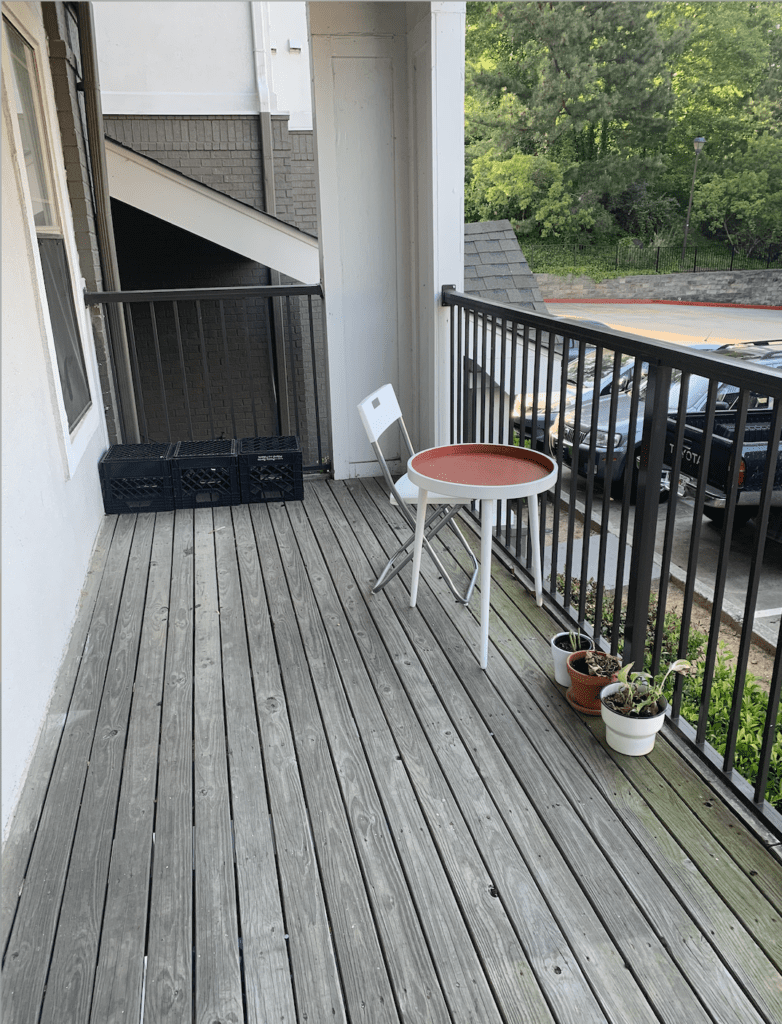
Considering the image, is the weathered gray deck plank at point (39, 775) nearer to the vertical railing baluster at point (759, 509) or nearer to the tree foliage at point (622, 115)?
the vertical railing baluster at point (759, 509)

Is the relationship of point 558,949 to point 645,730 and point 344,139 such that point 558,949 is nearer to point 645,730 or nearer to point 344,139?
point 645,730

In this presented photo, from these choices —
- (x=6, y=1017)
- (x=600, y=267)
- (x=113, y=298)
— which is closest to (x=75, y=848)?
(x=6, y=1017)

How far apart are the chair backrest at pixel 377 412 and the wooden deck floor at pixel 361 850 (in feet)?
2.51

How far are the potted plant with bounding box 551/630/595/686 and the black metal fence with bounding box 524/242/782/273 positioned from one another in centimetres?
2666

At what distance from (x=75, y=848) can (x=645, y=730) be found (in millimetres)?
1518

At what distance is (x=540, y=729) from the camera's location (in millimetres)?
2301

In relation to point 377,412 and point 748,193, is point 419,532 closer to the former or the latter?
point 377,412

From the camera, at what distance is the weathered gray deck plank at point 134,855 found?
1.51 m

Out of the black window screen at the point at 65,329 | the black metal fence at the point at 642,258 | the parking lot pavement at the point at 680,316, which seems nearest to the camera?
the black window screen at the point at 65,329

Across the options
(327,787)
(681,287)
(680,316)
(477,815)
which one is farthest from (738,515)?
(681,287)

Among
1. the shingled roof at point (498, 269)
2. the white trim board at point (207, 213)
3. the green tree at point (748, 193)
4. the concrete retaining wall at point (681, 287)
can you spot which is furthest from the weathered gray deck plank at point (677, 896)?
the green tree at point (748, 193)

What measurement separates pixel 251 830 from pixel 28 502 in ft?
4.24

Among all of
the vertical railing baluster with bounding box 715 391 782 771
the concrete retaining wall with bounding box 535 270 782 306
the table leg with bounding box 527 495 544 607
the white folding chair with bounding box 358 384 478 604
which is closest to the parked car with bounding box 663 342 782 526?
the table leg with bounding box 527 495 544 607

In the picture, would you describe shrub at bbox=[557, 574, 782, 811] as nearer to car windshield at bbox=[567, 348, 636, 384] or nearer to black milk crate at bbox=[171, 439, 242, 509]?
car windshield at bbox=[567, 348, 636, 384]
